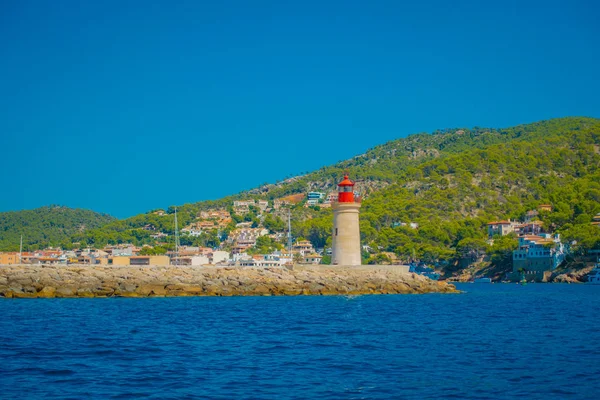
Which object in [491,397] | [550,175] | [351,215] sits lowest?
[491,397]

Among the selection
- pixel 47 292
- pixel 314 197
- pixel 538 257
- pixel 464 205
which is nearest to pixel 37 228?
pixel 314 197

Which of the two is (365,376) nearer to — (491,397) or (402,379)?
(402,379)

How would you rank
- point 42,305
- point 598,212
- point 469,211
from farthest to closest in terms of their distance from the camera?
1. point 469,211
2. point 598,212
3. point 42,305

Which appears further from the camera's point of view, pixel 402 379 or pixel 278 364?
pixel 278 364

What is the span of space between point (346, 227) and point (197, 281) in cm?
857

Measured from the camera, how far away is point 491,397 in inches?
578

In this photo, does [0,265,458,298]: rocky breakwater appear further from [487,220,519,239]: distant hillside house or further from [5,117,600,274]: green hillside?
[487,220,519,239]: distant hillside house

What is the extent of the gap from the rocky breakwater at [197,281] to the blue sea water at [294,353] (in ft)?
18.9

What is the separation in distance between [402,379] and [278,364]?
3.19 metres

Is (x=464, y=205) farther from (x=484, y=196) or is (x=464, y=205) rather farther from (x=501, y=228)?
(x=501, y=228)

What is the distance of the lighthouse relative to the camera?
45.6m

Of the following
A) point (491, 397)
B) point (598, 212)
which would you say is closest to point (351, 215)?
point (491, 397)

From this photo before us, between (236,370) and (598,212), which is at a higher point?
(598,212)

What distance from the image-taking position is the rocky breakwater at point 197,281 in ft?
133
